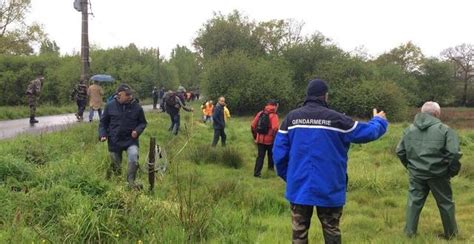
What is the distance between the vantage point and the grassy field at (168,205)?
18.1 feet

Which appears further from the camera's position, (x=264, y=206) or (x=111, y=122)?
(x=111, y=122)

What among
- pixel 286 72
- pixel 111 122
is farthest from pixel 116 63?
pixel 111 122

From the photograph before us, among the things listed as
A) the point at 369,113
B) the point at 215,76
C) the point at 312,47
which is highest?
the point at 312,47

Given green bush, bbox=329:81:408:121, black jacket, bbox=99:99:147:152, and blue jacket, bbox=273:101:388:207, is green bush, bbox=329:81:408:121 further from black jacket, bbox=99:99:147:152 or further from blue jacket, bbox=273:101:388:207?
blue jacket, bbox=273:101:388:207

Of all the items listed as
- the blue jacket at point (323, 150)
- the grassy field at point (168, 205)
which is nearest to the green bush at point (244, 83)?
the grassy field at point (168, 205)

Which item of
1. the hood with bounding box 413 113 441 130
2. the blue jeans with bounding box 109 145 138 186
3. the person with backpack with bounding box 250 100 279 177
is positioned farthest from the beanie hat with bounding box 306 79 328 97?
the person with backpack with bounding box 250 100 279 177

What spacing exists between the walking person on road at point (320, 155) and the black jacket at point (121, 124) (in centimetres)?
412

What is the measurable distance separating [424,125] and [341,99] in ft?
117

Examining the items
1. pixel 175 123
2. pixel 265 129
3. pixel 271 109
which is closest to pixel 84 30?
pixel 175 123

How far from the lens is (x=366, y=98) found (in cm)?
4025

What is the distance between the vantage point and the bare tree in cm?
7706

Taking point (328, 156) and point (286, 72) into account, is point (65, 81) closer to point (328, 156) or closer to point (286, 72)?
point (286, 72)

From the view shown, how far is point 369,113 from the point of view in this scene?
135 feet

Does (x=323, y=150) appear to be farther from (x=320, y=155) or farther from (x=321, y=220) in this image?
(x=321, y=220)
